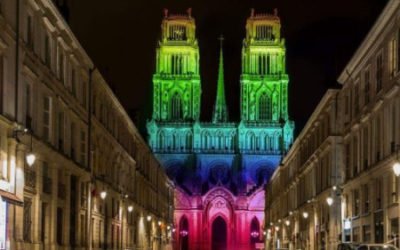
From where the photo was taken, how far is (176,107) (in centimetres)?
16762

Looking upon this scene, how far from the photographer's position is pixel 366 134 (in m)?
43.8

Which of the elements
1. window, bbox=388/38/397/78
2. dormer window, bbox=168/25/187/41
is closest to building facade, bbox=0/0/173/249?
window, bbox=388/38/397/78

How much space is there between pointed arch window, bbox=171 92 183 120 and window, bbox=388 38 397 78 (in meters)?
130

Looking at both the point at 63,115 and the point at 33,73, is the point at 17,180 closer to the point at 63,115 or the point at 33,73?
the point at 33,73

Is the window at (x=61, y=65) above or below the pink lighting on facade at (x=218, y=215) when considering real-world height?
above

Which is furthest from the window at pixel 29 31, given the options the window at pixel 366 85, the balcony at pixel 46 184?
the window at pixel 366 85

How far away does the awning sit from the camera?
27.0 m

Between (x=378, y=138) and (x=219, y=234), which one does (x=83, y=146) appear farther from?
(x=219, y=234)

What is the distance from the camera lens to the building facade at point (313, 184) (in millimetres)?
53594

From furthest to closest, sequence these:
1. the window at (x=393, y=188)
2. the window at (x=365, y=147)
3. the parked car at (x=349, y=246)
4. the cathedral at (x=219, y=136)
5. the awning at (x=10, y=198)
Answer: the cathedral at (x=219, y=136) → the window at (x=365, y=147) → the window at (x=393, y=188) → the parked car at (x=349, y=246) → the awning at (x=10, y=198)

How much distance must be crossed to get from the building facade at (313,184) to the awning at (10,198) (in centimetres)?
2727

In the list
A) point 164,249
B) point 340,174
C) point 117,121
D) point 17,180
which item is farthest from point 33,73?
point 164,249

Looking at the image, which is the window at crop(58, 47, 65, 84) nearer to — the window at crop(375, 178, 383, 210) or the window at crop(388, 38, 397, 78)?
the window at crop(388, 38, 397, 78)

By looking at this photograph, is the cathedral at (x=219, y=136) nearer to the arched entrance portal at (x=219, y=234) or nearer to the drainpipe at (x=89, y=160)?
the arched entrance portal at (x=219, y=234)
